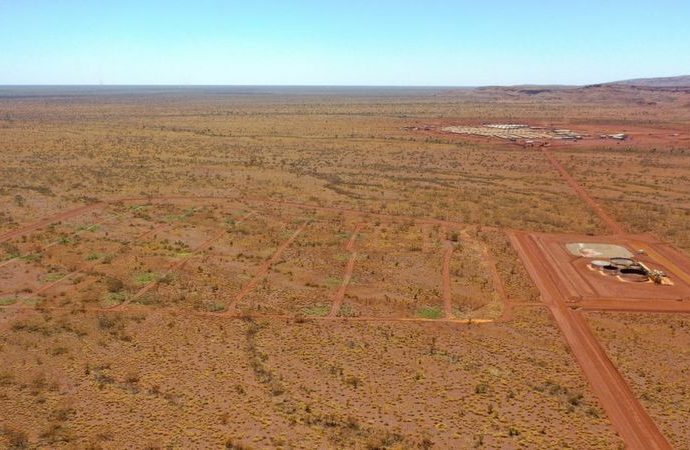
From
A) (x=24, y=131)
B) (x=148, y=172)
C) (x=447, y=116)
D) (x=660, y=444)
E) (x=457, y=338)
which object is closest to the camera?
(x=660, y=444)

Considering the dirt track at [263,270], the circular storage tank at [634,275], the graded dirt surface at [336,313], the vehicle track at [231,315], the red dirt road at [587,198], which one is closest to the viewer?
the graded dirt surface at [336,313]

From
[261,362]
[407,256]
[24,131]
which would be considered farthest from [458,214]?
[24,131]

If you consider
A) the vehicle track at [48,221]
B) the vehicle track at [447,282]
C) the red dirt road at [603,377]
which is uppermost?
the vehicle track at [48,221]

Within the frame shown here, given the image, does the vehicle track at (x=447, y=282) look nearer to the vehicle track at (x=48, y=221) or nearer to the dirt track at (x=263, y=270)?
the dirt track at (x=263, y=270)

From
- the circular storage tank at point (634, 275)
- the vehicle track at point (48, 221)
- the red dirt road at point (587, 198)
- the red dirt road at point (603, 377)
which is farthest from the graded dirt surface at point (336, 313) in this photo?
the circular storage tank at point (634, 275)

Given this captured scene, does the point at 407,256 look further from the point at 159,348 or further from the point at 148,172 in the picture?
the point at 148,172

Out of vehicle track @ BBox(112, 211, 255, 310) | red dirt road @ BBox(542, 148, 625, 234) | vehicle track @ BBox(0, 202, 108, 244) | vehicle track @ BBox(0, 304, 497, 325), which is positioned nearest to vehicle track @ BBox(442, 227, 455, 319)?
vehicle track @ BBox(0, 304, 497, 325)

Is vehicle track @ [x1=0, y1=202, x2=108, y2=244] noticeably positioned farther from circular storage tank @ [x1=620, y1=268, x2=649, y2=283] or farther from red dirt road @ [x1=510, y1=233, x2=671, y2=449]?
circular storage tank @ [x1=620, y1=268, x2=649, y2=283]
